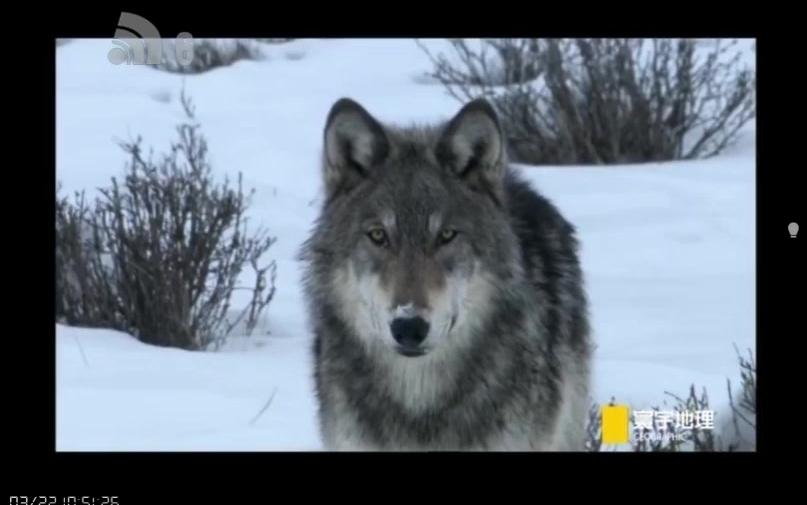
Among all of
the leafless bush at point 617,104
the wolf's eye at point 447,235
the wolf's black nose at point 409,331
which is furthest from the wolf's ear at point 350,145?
the leafless bush at point 617,104

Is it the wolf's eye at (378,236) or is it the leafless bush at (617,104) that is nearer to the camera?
the wolf's eye at (378,236)

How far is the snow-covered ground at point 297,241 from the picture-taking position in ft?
19.5

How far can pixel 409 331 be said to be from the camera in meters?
4.91

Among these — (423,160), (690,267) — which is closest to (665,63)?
(690,267)

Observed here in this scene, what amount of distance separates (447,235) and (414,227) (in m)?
0.10

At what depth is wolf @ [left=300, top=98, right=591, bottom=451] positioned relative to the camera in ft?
16.6

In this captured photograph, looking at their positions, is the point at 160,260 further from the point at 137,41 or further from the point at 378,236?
the point at 378,236

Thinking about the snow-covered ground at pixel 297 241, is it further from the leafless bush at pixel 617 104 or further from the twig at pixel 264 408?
the leafless bush at pixel 617 104

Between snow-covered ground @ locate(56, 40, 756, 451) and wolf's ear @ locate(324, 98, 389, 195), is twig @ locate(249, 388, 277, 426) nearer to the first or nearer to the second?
snow-covered ground @ locate(56, 40, 756, 451)

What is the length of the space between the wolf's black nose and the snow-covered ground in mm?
636

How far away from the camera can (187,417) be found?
5.90 meters

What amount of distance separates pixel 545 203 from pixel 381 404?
84cm

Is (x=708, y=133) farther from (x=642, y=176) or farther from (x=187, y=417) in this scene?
(x=187, y=417)

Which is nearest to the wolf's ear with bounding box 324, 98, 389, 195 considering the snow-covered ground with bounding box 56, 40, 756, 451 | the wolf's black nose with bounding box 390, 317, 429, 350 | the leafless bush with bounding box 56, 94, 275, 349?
the snow-covered ground with bounding box 56, 40, 756, 451
